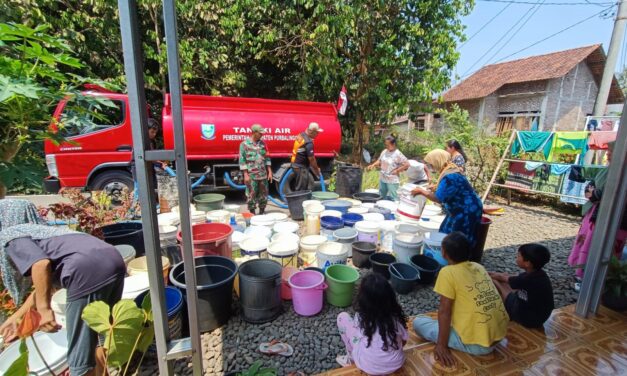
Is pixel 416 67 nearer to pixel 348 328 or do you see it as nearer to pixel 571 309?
pixel 571 309

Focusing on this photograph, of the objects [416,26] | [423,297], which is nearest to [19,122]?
[423,297]

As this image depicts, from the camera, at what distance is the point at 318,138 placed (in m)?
7.20

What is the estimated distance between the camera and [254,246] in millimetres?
3420

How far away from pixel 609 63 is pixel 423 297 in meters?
7.26

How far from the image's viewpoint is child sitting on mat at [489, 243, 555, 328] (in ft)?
7.79

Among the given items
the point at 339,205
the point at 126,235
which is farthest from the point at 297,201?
the point at 126,235

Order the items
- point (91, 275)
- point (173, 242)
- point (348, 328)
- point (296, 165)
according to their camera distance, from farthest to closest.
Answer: point (296, 165) → point (173, 242) → point (348, 328) → point (91, 275)

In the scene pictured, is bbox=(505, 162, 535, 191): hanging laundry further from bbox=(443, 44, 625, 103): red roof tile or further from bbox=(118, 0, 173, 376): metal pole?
bbox=(443, 44, 625, 103): red roof tile

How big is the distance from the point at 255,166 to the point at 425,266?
10.6 feet

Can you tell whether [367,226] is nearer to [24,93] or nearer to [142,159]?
[142,159]

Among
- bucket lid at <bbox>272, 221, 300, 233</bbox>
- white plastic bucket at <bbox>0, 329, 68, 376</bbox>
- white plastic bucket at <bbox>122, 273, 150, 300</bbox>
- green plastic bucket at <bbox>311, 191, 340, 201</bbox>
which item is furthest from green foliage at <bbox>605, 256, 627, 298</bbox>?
white plastic bucket at <bbox>0, 329, 68, 376</bbox>

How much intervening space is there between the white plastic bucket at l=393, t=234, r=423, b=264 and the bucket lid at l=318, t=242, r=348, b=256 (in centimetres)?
66

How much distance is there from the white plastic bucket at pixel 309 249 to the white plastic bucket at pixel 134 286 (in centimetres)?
172

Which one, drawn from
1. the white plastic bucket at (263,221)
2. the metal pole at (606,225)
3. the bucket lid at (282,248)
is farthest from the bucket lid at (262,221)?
the metal pole at (606,225)
